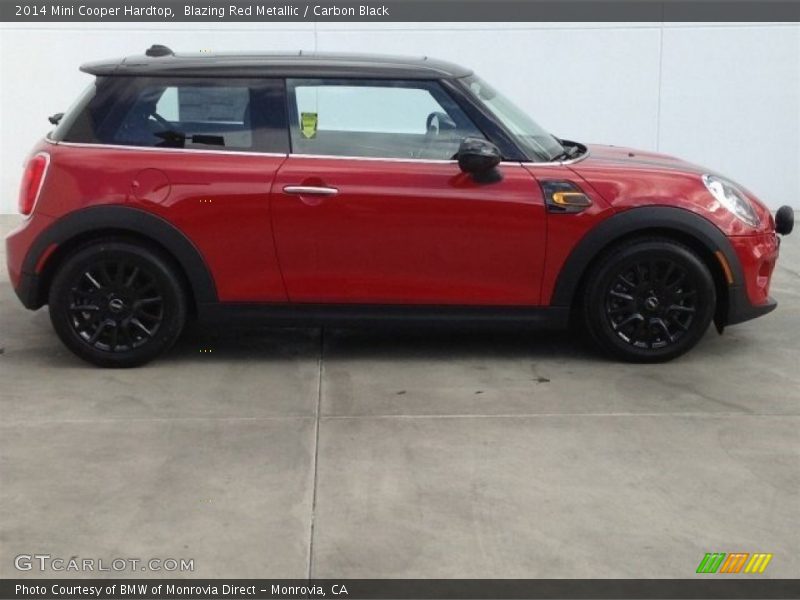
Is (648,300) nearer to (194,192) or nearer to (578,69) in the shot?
(194,192)

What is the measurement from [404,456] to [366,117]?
1.91m

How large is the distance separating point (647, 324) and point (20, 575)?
10.9ft

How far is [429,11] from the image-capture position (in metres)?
9.97

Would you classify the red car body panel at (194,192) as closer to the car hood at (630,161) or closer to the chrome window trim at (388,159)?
the chrome window trim at (388,159)

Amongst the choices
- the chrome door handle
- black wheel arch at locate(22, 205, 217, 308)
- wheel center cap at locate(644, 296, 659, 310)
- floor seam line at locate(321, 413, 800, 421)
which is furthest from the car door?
floor seam line at locate(321, 413, 800, 421)

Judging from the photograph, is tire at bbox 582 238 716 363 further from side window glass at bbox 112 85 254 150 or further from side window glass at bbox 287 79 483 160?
side window glass at bbox 112 85 254 150

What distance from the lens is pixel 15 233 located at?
5.84 meters

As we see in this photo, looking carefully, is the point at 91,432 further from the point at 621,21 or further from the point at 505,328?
the point at 621,21

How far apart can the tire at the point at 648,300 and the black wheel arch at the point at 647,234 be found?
47mm

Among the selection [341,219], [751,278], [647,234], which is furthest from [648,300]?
[341,219]

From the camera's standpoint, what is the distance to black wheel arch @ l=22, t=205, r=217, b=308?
561 cm

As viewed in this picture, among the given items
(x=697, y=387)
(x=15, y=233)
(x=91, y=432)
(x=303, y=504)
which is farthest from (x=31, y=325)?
(x=697, y=387)

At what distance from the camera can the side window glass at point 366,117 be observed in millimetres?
5688

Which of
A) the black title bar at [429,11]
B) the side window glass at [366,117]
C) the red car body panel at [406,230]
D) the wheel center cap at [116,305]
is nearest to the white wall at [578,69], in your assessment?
the black title bar at [429,11]
